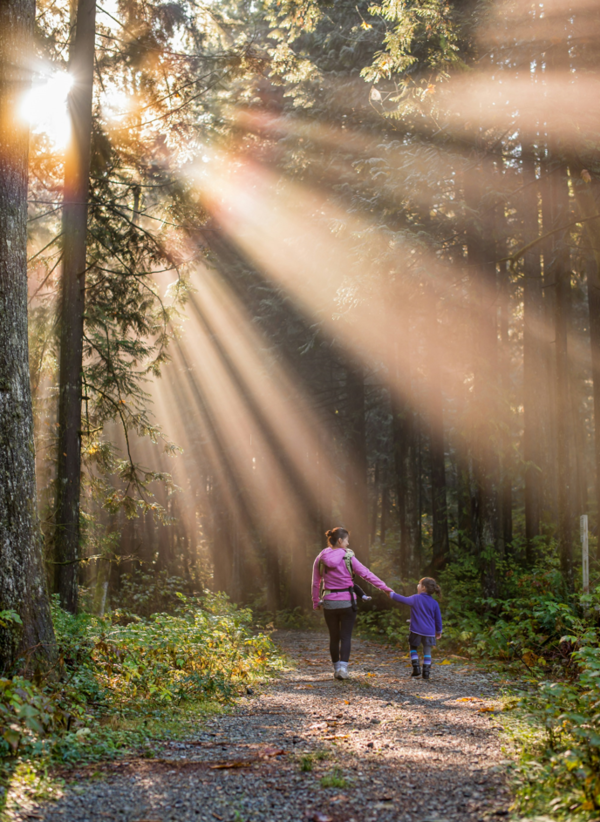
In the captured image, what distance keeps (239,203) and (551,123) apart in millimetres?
10621

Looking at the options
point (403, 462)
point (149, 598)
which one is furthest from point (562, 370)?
point (149, 598)

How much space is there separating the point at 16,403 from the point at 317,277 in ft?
44.0

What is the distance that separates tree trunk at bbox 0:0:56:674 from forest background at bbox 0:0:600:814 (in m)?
0.04

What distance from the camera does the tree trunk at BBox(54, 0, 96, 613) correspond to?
9867 millimetres

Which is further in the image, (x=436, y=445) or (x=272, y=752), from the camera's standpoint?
(x=436, y=445)

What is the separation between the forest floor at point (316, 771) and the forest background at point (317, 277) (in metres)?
0.53

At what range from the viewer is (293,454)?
864 inches

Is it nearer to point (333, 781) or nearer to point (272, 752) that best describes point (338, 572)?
point (272, 752)

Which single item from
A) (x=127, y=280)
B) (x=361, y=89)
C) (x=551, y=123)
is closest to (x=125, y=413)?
(x=127, y=280)

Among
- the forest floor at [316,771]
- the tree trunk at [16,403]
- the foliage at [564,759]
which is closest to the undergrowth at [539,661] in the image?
the foliage at [564,759]

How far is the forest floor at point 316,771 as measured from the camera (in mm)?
3453

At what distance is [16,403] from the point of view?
5.67 m

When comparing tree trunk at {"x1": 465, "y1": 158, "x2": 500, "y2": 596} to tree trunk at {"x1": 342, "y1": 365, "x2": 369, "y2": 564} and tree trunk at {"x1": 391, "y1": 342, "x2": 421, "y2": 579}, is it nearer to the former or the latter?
tree trunk at {"x1": 391, "y1": 342, "x2": 421, "y2": 579}

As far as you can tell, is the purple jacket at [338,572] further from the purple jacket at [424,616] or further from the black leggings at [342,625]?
the purple jacket at [424,616]
